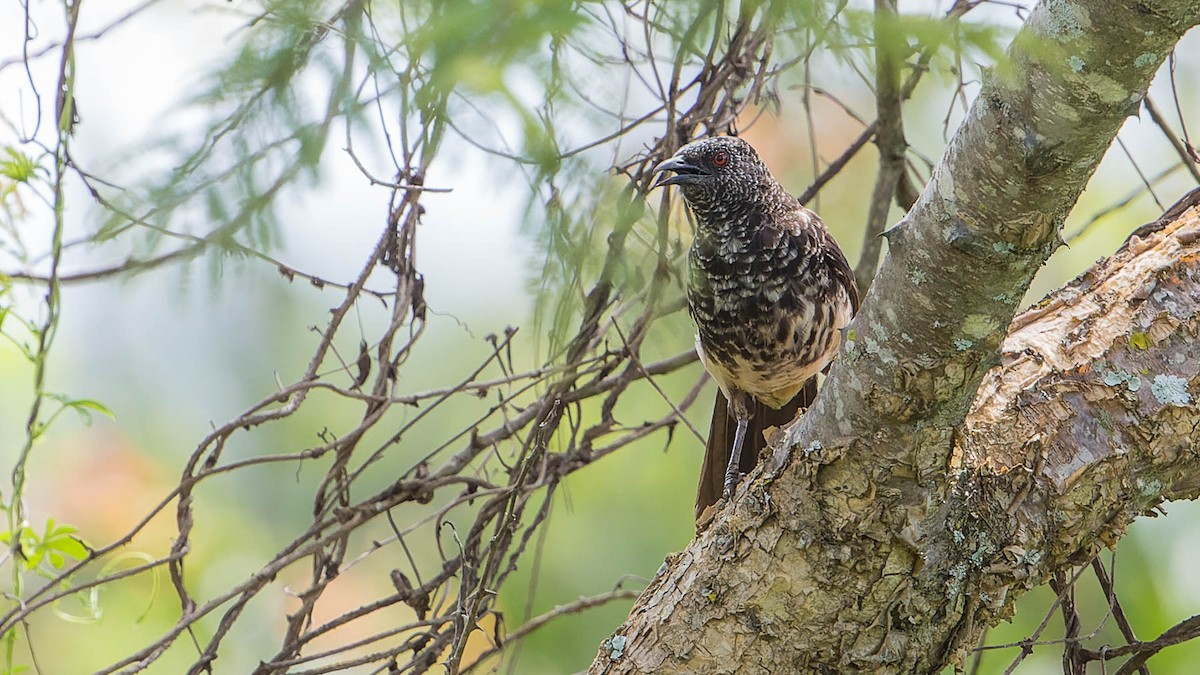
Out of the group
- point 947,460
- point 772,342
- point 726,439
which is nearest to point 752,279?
point 772,342

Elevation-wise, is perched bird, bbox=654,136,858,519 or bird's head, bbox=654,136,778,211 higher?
bird's head, bbox=654,136,778,211

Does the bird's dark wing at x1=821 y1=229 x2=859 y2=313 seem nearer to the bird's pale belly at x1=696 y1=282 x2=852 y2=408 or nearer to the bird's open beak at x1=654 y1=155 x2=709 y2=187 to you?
the bird's pale belly at x1=696 y1=282 x2=852 y2=408

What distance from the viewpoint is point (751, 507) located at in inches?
85.0

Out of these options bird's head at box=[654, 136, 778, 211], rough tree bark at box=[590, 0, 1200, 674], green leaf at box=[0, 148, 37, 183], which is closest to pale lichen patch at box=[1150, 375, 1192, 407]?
rough tree bark at box=[590, 0, 1200, 674]

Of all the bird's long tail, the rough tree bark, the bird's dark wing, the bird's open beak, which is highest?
the bird's open beak

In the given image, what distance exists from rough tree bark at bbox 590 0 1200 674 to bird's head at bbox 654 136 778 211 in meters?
1.06

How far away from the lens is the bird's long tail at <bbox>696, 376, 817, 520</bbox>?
10.8ft

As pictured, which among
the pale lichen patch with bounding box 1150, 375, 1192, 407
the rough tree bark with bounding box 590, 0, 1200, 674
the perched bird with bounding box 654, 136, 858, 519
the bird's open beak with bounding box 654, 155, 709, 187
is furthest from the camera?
the perched bird with bounding box 654, 136, 858, 519

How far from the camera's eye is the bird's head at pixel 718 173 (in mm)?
3070

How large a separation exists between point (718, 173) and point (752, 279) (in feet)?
1.15

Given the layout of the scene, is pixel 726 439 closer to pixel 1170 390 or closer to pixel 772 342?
pixel 772 342

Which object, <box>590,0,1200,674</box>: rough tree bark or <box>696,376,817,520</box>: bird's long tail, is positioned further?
<box>696,376,817,520</box>: bird's long tail

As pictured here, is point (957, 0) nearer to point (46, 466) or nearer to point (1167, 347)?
point (1167, 347)

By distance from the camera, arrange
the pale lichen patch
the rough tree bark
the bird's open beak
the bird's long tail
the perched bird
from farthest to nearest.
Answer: the bird's long tail < the perched bird < the bird's open beak < the pale lichen patch < the rough tree bark
